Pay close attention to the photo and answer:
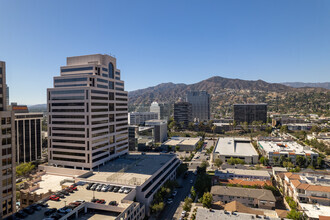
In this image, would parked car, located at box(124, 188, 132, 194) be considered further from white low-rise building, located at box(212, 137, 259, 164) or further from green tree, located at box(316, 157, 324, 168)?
green tree, located at box(316, 157, 324, 168)

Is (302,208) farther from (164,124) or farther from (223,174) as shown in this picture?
(164,124)

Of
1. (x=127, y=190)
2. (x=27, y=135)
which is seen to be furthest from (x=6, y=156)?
(x=27, y=135)

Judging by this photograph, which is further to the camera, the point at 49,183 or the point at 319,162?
the point at 319,162

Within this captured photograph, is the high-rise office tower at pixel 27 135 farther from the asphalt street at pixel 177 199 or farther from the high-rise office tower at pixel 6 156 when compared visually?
the asphalt street at pixel 177 199

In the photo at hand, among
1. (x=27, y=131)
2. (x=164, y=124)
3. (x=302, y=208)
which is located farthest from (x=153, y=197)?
(x=164, y=124)

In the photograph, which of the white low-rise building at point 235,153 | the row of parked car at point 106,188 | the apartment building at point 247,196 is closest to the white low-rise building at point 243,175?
the apartment building at point 247,196

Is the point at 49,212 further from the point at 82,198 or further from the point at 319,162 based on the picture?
the point at 319,162
